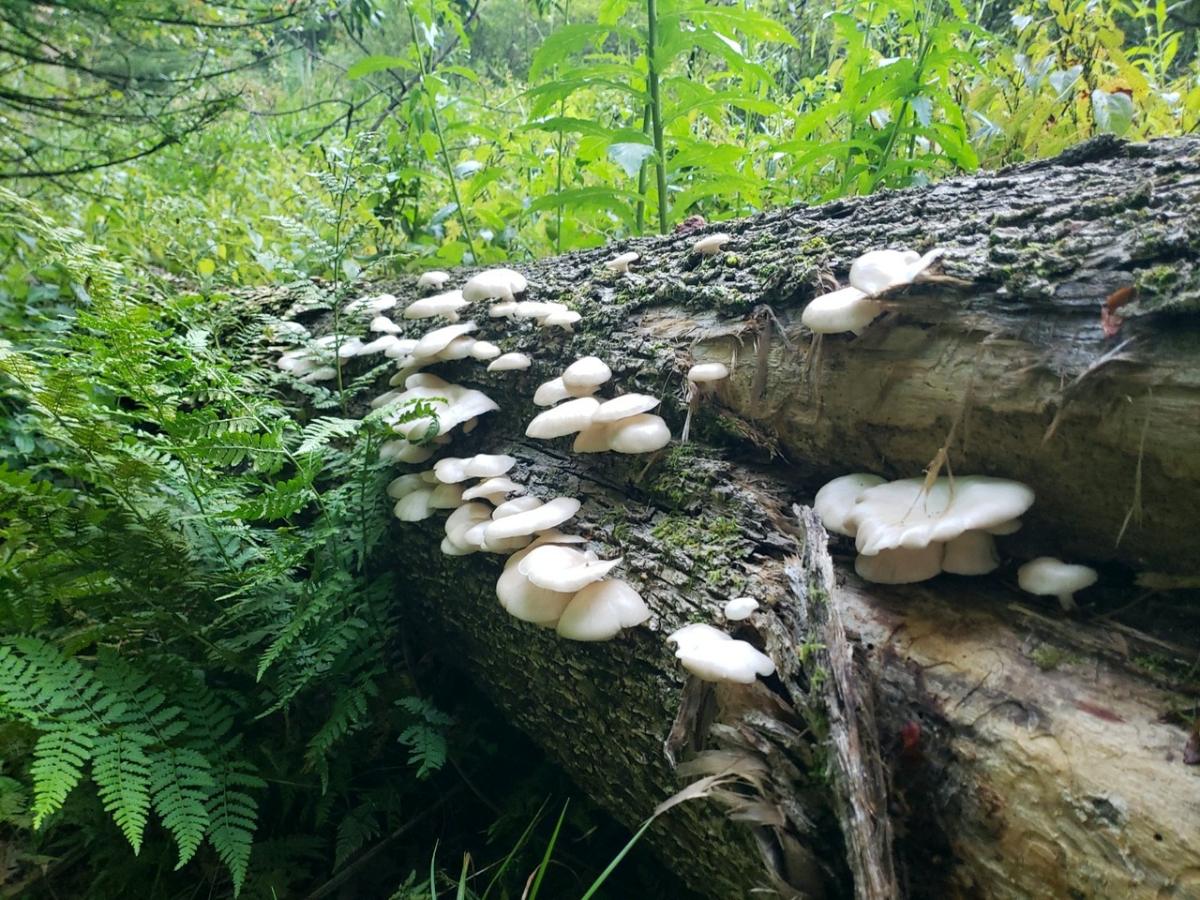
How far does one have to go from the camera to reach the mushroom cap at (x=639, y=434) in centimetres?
206

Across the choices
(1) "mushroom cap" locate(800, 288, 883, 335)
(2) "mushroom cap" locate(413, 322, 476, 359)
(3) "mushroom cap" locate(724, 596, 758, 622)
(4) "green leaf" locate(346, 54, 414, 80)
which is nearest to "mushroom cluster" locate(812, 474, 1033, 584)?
(3) "mushroom cap" locate(724, 596, 758, 622)

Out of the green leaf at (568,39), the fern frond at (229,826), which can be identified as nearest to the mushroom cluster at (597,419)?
the fern frond at (229,826)

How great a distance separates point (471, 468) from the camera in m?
2.31

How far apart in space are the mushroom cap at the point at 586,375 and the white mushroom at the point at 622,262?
73cm

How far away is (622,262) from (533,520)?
54.9 inches

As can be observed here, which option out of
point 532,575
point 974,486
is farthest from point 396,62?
point 974,486

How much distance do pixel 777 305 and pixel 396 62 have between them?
9.61 ft

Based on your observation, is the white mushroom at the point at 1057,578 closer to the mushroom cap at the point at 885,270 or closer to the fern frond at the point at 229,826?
the mushroom cap at the point at 885,270

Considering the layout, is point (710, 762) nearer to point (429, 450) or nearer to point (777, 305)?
→ point (777, 305)

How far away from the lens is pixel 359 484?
255cm

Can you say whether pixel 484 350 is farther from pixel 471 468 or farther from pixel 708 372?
pixel 708 372

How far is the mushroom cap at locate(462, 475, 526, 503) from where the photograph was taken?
7.27ft

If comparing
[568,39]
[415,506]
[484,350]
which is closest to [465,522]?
[415,506]

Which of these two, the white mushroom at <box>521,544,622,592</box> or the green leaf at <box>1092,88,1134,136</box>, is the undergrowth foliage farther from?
the green leaf at <box>1092,88,1134,136</box>
